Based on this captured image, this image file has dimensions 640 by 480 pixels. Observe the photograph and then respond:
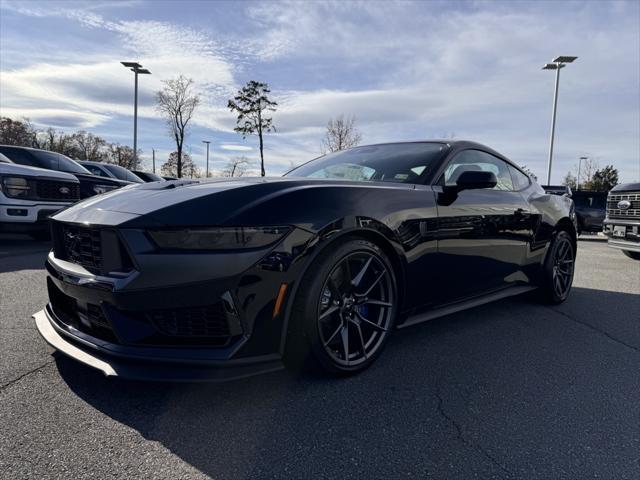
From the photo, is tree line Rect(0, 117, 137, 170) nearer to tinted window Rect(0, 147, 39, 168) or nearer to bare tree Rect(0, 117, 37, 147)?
bare tree Rect(0, 117, 37, 147)

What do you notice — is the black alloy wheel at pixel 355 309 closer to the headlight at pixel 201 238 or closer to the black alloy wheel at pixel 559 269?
the headlight at pixel 201 238

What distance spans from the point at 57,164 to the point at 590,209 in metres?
15.0

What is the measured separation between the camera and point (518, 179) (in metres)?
3.93

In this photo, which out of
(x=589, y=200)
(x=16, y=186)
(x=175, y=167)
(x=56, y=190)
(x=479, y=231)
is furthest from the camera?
(x=175, y=167)

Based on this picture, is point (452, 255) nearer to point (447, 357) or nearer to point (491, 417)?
point (447, 357)

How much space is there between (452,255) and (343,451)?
1.56 meters

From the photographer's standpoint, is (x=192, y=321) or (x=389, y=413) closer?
(x=192, y=321)

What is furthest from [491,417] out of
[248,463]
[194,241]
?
[194,241]

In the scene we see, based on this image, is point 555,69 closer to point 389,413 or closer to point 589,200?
point 589,200

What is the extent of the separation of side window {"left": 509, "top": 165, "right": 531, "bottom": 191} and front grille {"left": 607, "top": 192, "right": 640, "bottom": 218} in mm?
4142

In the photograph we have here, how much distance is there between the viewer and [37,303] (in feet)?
11.5

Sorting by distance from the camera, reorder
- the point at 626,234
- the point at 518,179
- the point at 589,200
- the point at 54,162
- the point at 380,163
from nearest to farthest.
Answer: the point at 380,163
the point at 518,179
the point at 626,234
the point at 54,162
the point at 589,200

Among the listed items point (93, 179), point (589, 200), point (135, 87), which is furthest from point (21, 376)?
point (135, 87)

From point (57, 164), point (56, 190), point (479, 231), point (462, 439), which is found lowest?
point (462, 439)
